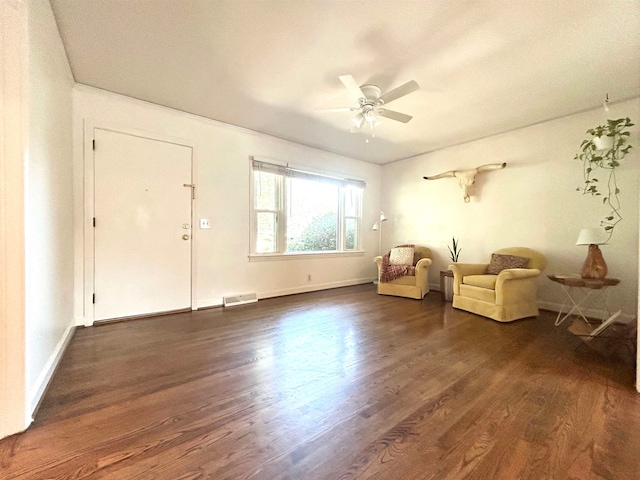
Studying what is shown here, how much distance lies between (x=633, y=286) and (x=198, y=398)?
453 centimetres

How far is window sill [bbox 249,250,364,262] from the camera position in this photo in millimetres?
4027

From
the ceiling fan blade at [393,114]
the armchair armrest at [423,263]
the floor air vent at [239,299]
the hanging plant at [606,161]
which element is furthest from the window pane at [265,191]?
the hanging plant at [606,161]

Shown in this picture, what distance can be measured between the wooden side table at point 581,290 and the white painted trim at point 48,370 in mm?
4299

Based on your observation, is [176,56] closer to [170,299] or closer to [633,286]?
[170,299]

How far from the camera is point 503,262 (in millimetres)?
3574

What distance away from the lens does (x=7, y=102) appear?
4.10 feet

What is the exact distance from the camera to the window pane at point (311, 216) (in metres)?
4.48

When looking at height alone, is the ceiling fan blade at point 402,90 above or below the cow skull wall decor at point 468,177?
above

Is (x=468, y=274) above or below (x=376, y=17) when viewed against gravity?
below

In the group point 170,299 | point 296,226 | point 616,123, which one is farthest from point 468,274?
point 170,299

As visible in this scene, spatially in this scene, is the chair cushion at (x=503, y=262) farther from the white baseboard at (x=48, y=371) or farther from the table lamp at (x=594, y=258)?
the white baseboard at (x=48, y=371)

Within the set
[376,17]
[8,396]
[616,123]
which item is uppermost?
[376,17]

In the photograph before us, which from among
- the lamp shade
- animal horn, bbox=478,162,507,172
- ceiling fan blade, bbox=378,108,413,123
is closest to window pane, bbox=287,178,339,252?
ceiling fan blade, bbox=378,108,413,123

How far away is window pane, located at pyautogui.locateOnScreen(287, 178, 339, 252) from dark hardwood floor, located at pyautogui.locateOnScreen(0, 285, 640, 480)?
2.17 metres
